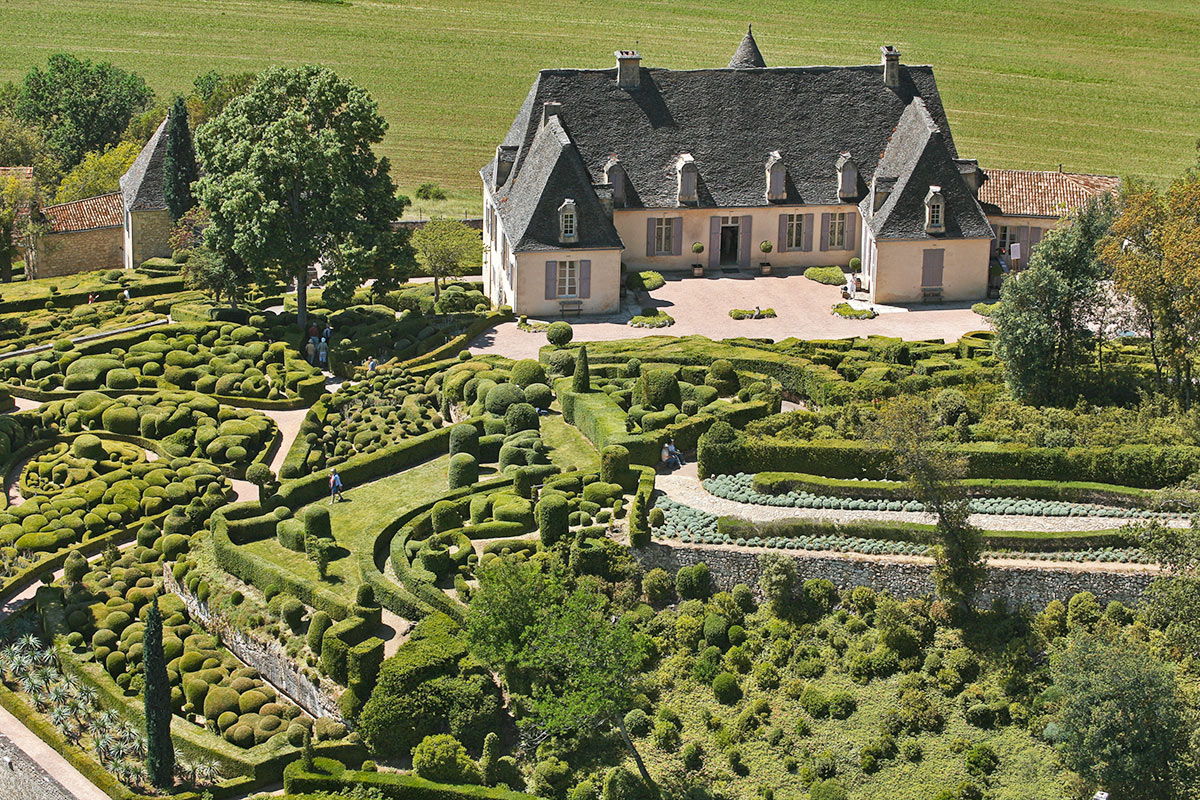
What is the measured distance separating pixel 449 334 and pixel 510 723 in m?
31.9

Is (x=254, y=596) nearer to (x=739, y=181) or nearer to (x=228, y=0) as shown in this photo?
(x=739, y=181)

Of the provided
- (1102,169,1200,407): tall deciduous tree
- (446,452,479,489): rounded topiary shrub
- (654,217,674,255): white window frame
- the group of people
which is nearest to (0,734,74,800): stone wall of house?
(446,452,479,489): rounded topiary shrub

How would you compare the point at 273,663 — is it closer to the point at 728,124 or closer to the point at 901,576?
the point at 901,576

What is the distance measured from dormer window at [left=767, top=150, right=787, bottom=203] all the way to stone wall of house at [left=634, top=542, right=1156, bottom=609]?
3545cm

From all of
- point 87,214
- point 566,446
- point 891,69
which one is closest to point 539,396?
point 566,446

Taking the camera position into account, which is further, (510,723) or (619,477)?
(619,477)

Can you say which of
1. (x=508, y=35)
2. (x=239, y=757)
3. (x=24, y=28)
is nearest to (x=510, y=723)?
(x=239, y=757)

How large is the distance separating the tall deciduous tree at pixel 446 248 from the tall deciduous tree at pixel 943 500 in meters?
38.2

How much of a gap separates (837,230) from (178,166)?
39696mm

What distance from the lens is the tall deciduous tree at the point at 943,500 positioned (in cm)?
5891

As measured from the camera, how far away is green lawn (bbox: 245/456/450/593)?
66.9 meters

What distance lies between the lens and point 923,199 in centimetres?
8919

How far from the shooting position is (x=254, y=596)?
6612cm

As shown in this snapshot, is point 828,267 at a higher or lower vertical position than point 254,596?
higher
